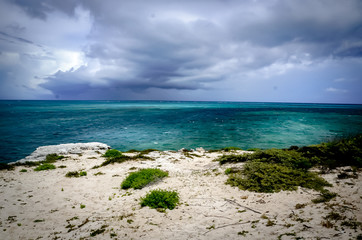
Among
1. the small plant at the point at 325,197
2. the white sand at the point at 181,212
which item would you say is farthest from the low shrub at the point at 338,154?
the small plant at the point at 325,197

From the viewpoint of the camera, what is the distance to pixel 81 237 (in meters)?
6.22

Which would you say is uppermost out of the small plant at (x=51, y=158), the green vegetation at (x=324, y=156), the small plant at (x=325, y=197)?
the green vegetation at (x=324, y=156)

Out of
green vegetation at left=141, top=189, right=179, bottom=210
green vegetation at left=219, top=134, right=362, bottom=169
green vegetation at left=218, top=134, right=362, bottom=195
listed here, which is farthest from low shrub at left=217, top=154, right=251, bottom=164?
green vegetation at left=141, top=189, right=179, bottom=210

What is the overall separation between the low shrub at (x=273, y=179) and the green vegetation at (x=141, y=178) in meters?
4.95

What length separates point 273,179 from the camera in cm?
887

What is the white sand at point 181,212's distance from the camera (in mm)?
5516

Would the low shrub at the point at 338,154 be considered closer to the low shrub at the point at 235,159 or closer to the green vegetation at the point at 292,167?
the green vegetation at the point at 292,167

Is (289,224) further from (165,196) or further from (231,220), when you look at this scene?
(165,196)

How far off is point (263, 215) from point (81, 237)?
6.94 m

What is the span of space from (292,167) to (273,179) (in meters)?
2.24

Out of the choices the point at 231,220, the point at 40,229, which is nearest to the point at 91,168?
the point at 40,229

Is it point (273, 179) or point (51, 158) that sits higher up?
point (273, 179)

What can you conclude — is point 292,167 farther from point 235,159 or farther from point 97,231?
point 97,231

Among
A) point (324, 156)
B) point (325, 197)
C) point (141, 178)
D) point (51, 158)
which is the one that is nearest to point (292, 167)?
point (324, 156)
